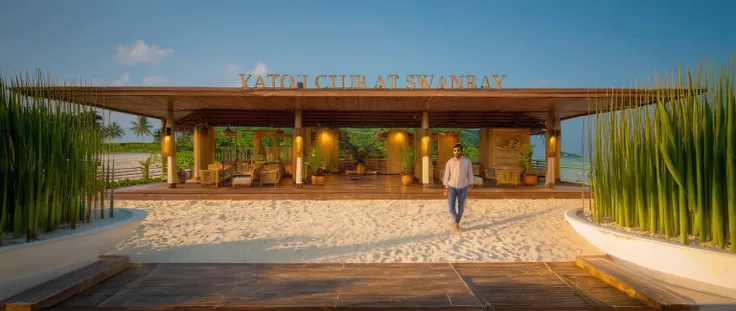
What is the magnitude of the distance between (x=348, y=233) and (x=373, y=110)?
717 centimetres

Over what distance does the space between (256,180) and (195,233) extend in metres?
5.99

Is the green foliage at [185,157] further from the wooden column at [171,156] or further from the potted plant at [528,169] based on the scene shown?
the potted plant at [528,169]

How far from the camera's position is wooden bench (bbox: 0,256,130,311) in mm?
2793

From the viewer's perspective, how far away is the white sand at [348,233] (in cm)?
486

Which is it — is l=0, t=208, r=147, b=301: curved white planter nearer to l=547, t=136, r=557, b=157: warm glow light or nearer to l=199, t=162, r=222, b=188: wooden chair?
l=199, t=162, r=222, b=188: wooden chair

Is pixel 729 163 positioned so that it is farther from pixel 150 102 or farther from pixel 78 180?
pixel 150 102

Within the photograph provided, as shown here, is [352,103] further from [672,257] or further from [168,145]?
[672,257]

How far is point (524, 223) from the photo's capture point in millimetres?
6984

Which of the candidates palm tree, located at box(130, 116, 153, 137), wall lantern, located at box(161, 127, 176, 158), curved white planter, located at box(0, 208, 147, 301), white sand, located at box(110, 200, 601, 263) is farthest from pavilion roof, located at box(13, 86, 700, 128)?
palm tree, located at box(130, 116, 153, 137)

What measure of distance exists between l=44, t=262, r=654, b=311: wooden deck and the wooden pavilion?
2.27 m

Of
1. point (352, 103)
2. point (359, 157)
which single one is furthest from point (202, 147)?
point (352, 103)

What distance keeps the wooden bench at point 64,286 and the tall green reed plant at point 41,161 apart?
0.69 meters

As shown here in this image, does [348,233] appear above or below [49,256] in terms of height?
below

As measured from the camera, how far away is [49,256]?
334 centimetres
